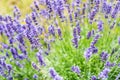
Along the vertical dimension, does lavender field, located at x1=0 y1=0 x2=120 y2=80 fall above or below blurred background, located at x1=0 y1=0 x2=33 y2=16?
below

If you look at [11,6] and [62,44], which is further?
[11,6]

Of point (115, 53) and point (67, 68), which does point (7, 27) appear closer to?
point (67, 68)

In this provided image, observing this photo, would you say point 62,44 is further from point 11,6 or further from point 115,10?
point 11,6

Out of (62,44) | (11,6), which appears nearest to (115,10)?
(62,44)

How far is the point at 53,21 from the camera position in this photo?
315cm

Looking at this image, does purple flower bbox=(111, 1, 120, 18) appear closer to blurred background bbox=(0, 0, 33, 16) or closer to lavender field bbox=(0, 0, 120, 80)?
lavender field bbox=(0, 0, 120, 80)

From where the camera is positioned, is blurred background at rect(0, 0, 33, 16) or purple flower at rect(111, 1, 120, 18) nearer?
purple flower at rect(111, 1, 120, 18)

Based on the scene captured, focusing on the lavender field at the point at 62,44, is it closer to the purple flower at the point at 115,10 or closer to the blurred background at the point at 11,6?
the purple flower at the point at 115,10

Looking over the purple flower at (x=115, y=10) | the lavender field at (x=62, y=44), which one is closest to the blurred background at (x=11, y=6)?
the lavender field at (x=62, y=44)

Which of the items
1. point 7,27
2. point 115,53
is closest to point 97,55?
point 115,53

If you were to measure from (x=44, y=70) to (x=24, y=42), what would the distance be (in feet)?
1.18

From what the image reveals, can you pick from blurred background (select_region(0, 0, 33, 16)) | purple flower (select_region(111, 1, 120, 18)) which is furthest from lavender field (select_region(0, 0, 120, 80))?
blurred background (select_region(0, 0, 33, 16))

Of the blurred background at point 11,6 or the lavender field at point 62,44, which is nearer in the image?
the lavender field at point 62,44

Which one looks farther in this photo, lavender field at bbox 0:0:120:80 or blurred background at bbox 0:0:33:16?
blurred background at bbox 0:0:33:16
